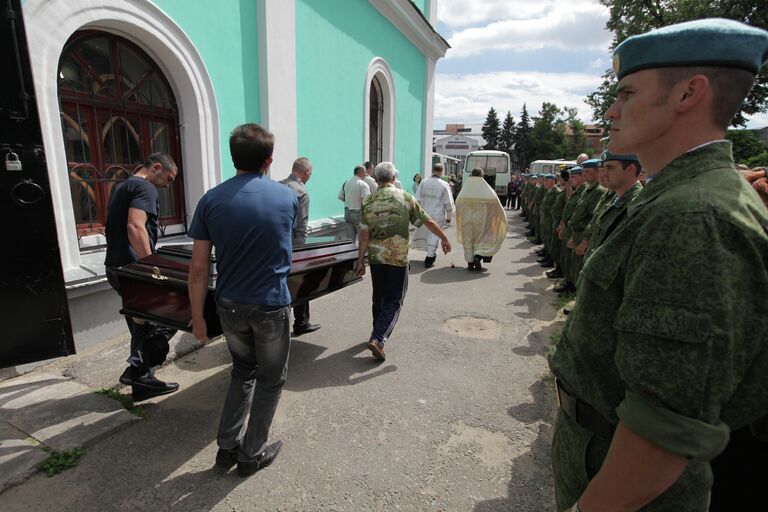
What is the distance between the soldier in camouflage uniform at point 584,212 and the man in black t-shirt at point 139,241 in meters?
4.63

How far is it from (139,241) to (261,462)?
1.75 m

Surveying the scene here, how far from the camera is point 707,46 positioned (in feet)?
2.81

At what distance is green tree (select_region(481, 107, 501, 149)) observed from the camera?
212ft

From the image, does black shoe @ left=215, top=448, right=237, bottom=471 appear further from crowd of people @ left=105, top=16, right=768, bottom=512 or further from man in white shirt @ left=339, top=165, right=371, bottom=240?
man in white shirt @ left=339, top=165, right=371, bottom=240

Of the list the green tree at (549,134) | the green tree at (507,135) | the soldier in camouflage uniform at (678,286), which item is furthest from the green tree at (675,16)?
the green tree at (507,135)

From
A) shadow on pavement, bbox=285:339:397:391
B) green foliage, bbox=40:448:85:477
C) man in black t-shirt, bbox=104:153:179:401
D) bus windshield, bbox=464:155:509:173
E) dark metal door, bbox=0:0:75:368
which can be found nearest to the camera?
dark metal door, bbox=0:0:75:368

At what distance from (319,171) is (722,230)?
7.70m

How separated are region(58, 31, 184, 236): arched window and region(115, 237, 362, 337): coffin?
6.03 ft

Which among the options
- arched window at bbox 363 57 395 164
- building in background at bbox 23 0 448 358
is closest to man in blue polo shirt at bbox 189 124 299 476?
building in background at bbox 23 0 448 358

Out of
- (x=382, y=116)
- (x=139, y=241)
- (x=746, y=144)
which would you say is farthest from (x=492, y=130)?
(x=139, y=241)

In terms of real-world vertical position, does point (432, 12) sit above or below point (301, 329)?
above

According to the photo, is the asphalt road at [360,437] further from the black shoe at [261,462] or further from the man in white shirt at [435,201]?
the man in white shirt at [435,201]

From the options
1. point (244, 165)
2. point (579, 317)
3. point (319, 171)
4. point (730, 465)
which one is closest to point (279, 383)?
point (244, 165)

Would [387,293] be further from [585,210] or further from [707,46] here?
[707,46]
